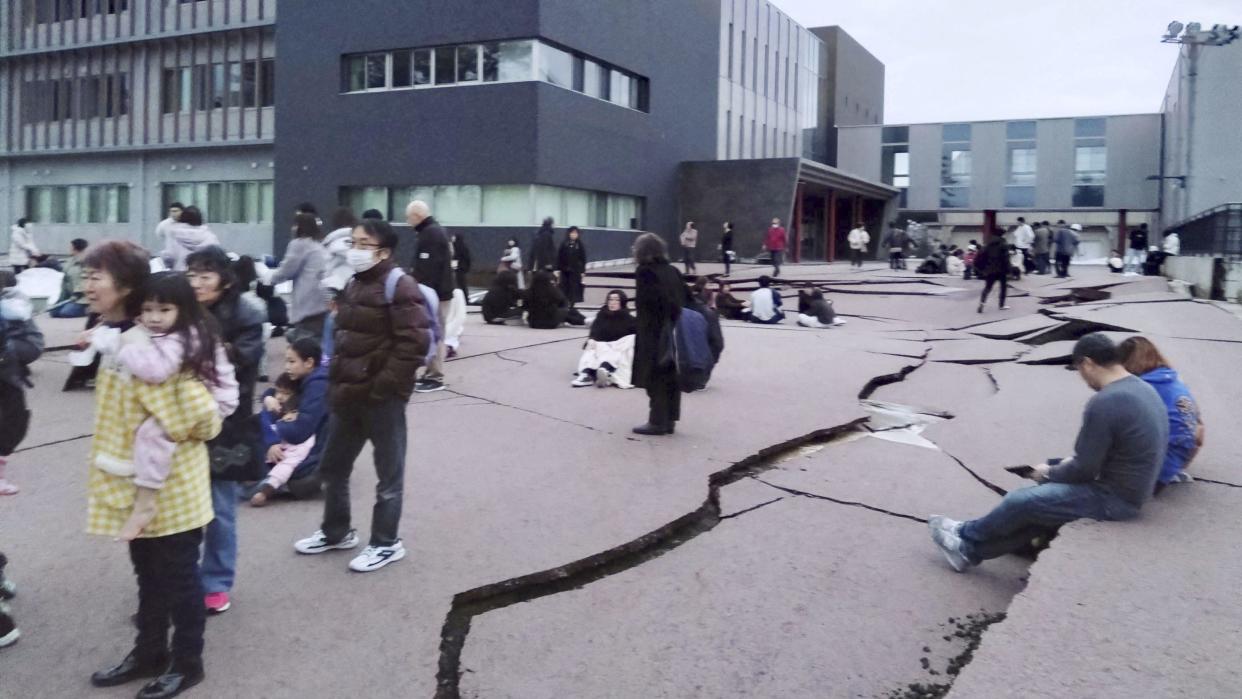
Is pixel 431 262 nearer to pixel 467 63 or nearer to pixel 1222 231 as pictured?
pixel 1222 231

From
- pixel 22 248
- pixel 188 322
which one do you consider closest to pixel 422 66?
pixel 22 248

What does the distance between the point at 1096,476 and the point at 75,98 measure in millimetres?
44445

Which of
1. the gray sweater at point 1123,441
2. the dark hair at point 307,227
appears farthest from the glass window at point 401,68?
the gray sweater at point 1123,441

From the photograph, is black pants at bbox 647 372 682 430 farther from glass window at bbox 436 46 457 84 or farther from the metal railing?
glass window at bbox 436 46 457 84

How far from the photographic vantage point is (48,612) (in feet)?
13.5

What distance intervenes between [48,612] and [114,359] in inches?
59.0

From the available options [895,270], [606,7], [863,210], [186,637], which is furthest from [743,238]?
[186,637]

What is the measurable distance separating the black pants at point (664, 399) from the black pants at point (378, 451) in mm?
3227

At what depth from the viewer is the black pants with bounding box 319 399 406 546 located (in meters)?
4.70

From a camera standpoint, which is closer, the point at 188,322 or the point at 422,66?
the point at 188,322

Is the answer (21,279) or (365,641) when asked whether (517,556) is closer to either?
(365,641)

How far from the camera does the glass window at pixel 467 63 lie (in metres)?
28.1

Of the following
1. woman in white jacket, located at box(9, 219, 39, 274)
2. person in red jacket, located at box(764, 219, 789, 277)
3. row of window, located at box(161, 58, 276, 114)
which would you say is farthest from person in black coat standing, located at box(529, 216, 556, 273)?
row of window, located at box(161, 58, 276, 114)

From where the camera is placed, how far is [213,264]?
4.66m
